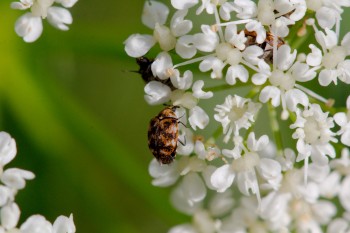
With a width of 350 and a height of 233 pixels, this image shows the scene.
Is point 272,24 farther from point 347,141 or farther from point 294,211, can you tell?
point 294,211

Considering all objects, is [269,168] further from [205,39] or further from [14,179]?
[14,179]

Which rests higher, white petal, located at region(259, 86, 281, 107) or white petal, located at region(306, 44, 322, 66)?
white petal, located at region(306, 44, 322, 66)

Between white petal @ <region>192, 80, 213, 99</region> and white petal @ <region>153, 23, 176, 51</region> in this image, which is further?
white petal @ <region>153, 23, 176, 51</region>

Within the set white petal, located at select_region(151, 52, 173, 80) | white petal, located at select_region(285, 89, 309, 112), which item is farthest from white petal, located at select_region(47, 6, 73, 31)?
white petal, located at select_region(285, 89, 309, 112)

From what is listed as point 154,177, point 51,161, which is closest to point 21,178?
point 154,177

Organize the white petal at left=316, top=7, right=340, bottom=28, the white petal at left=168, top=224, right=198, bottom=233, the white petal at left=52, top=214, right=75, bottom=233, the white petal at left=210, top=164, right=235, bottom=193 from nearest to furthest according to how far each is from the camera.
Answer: the white petal at left=52, top=214, right=75, bottom=233, the white petal at left=316, top=7, right=340, bottom=28, the white petal at left=210, top=164, right=235, bottom=193, the white petal at left=168, top=224, right=198, bottom=233

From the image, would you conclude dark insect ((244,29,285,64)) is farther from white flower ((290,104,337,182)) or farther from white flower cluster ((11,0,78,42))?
white flower cluster ((11,0,78,42))

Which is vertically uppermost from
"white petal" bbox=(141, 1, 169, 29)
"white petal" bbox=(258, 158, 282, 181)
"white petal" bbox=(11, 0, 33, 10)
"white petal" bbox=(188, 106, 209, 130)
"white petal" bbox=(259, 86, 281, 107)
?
"white petal" bbox=(11, 0, 33, 10)
